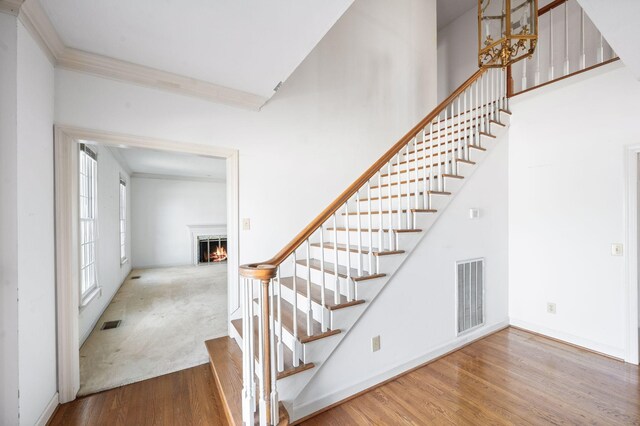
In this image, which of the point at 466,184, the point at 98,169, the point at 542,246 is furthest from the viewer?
the point at 98,169

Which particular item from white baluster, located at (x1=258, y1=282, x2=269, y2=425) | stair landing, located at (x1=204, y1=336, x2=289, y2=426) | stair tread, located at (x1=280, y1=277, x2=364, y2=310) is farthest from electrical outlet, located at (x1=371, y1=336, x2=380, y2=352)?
white baluster, located at (x1=258, y1=282, x2=269, y2=425)

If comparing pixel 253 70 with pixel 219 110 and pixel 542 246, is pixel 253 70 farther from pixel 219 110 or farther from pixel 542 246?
pixel 542 246

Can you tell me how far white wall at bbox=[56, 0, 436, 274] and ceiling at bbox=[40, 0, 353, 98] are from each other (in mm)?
362

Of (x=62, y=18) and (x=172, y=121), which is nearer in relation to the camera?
(x=62, y=18)

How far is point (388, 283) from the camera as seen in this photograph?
7.60 ft

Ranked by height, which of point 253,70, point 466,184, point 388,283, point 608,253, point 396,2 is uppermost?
point 396,2

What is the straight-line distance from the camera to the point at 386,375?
2295 millimetres

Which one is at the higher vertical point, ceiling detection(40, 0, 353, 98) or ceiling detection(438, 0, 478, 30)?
ceiling detection(438, 0, 478, 30)

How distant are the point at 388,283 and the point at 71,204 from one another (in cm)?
255

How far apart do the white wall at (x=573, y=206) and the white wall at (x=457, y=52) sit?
2398 millimetres

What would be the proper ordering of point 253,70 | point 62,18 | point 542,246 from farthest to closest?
point 542,246
point 253,70
point 62,18

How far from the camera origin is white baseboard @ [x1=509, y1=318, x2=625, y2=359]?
8.50 ft

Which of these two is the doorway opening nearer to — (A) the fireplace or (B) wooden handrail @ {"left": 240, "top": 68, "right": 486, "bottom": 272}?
(A) the fireplace

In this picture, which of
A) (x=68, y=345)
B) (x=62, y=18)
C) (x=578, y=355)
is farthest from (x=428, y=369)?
(x=62, y=18)
